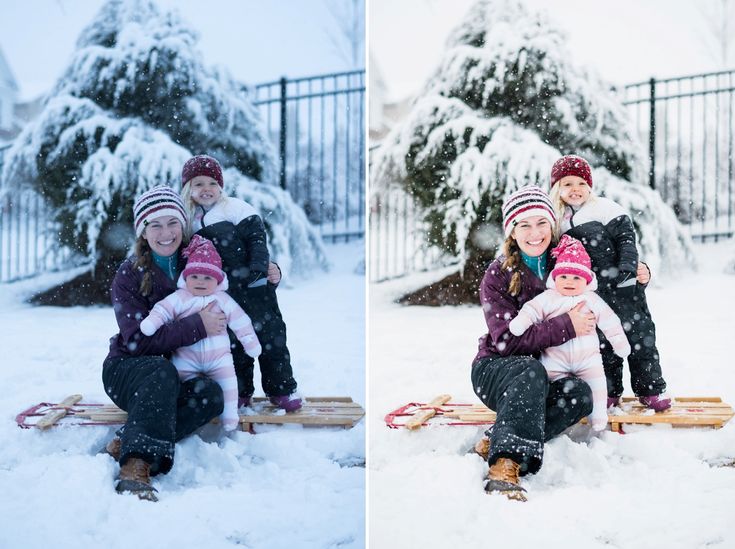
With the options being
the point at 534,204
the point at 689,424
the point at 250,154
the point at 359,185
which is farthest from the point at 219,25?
the point at 689,424

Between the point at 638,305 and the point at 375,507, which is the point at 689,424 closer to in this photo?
the point at 638,305

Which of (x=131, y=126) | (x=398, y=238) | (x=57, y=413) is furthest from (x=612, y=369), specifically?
(x=131, y=126)

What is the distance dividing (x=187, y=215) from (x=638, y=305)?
1.12 meters

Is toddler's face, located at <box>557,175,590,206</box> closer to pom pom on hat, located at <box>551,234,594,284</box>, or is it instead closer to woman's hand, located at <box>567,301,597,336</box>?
pom pom on hat, located at <box>551,234,594,284</box>

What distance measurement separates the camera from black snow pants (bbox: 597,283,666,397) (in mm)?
1814

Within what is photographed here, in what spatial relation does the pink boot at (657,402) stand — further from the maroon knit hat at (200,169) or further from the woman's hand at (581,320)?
the maroon knit hat at (200,169)

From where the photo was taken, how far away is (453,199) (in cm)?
227

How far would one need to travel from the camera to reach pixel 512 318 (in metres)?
1.76

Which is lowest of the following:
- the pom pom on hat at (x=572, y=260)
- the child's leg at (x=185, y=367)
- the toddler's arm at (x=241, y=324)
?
the child's leg at (x=185, y=367)

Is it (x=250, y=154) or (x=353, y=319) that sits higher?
(x=250, y=154)

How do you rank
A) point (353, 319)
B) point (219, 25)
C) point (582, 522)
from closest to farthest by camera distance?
1. point (582, 522)
2. point (353, 319)
3. point (219, 25)

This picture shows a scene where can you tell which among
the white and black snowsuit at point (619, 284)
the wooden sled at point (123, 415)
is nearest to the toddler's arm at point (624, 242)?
the white and black snowsuit at point (619, 284)

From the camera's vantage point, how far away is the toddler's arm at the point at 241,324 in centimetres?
182

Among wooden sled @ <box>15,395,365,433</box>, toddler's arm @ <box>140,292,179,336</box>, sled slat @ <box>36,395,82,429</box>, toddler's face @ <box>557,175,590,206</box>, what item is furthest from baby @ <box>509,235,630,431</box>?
sled slat @ <box>36,395,82,429</box>
